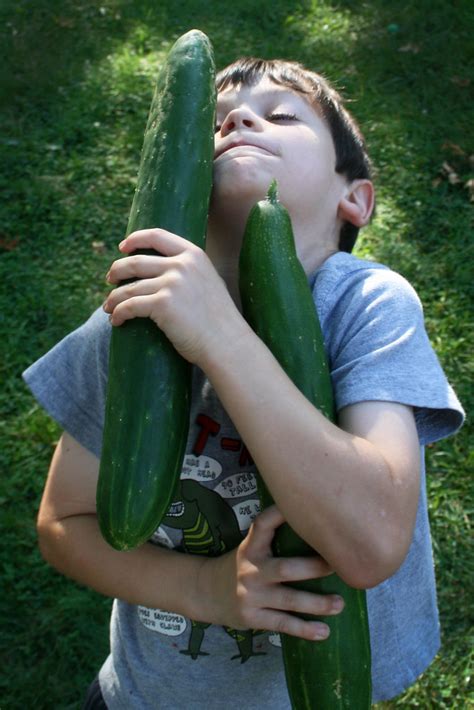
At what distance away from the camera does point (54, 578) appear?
3221 millimetres

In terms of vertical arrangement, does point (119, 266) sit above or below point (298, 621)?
above

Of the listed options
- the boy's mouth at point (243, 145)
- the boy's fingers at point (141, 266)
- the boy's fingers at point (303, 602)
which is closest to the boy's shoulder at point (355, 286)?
the boy's mouth at point (243, 145)

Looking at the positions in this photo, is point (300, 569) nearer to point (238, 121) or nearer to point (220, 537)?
point (220, 537)

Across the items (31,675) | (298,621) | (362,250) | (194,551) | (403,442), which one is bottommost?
(31,675)

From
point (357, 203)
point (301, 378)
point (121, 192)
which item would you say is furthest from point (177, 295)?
point (121, 192)

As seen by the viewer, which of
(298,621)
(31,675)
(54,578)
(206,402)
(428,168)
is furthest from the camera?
(428,168)

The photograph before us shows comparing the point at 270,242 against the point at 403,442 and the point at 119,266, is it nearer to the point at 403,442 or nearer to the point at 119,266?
the point at 119,266

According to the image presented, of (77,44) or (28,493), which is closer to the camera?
(28,493)

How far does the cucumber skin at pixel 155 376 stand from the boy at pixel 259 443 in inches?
2.3

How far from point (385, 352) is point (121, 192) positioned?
11.6 feet

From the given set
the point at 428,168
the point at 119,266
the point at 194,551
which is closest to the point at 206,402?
the point at 194,551

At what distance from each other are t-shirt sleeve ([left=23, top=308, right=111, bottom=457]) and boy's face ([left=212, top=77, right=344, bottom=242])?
441 mm

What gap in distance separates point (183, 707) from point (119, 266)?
112cm

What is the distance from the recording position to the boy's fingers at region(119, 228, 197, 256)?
4.72ft
